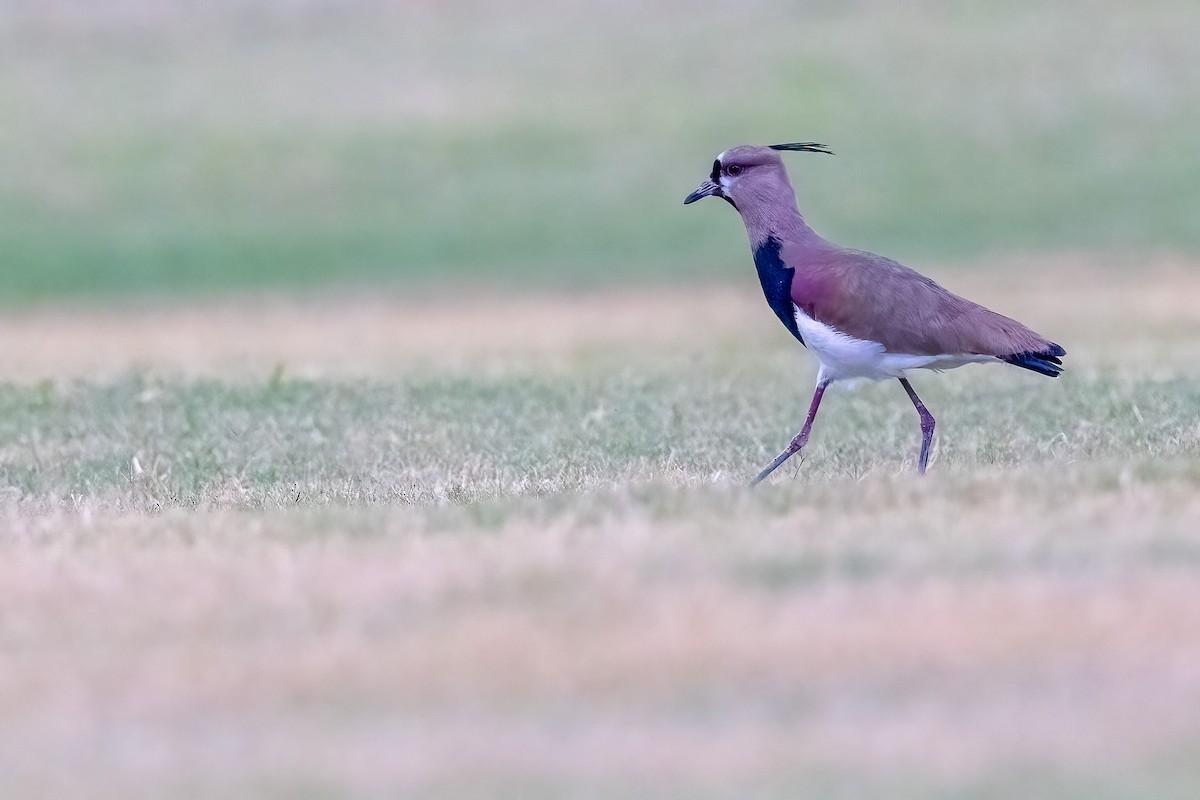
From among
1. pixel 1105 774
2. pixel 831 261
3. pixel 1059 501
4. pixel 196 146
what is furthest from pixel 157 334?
pixel 1105 774

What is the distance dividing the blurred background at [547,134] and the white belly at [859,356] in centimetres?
1334

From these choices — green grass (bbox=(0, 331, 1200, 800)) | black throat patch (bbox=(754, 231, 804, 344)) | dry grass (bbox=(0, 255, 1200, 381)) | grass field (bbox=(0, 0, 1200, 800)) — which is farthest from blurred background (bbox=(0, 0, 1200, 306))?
green grass (bbox=(0, 331, 1200, 800))

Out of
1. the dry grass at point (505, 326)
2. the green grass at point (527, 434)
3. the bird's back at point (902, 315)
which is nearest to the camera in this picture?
the bird's back at point (902, 315)

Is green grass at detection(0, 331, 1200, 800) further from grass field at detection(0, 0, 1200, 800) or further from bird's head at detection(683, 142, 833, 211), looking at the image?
bird's head at detection(683, 142, 833, 211)

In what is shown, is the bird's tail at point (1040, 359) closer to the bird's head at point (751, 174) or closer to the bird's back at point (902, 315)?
the bird's back at point (902, 315)

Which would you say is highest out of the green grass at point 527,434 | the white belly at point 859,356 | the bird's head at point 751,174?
the bird's head at point 751,174

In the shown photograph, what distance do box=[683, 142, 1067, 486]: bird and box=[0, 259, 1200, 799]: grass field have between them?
1.40 ft

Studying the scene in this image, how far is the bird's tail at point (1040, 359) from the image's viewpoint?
8195mm

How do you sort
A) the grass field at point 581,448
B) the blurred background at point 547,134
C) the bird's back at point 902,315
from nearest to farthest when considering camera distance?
the grass field at point 581,448 → the bird's back at point 902,315 → the blurred background at point 547,134

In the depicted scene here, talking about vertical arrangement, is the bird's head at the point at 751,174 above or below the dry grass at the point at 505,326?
above

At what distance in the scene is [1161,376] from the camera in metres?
11.9

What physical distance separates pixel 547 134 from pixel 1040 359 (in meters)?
18.5

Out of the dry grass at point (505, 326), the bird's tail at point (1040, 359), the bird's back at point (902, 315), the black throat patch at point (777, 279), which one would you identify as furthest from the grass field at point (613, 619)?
the dry grass at point (505, 326)

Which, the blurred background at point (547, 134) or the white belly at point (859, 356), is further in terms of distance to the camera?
the blurred background at point (547, 134)
